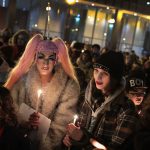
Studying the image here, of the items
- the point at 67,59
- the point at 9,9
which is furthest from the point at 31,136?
the point at 9,9

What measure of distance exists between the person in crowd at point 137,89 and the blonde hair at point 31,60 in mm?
705

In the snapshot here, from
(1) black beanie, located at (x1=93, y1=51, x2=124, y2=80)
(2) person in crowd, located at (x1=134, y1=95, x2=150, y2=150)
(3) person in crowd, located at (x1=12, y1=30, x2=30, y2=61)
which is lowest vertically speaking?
(3) person in crowd, located at (x1=12, y1=30, x2=30, y2=61)

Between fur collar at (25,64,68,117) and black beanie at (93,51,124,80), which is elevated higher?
black beanie at (93,51,124,80)

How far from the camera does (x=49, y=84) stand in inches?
161

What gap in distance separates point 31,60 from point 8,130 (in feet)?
3.69

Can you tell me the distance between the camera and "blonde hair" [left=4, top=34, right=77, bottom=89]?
414 cm

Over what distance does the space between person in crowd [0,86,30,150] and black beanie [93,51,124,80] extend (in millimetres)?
879

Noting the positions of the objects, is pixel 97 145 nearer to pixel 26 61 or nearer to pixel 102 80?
pixel 102 80

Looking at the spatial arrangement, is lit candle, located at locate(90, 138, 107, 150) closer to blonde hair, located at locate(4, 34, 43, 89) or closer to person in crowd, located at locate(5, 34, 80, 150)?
person in crowd, located at locate(5, 34, 80, 150)

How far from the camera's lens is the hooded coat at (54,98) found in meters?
4.00

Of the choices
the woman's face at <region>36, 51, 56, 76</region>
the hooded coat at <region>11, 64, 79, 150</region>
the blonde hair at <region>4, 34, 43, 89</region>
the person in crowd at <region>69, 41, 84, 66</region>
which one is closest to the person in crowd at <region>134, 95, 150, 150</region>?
the hooded coat at <region>11, 64, 79, 150</region>

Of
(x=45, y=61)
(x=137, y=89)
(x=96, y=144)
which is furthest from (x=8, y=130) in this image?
(x=137, y=89)

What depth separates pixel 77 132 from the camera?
3314 mm

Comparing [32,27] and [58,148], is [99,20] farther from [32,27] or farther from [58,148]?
[58,148]
